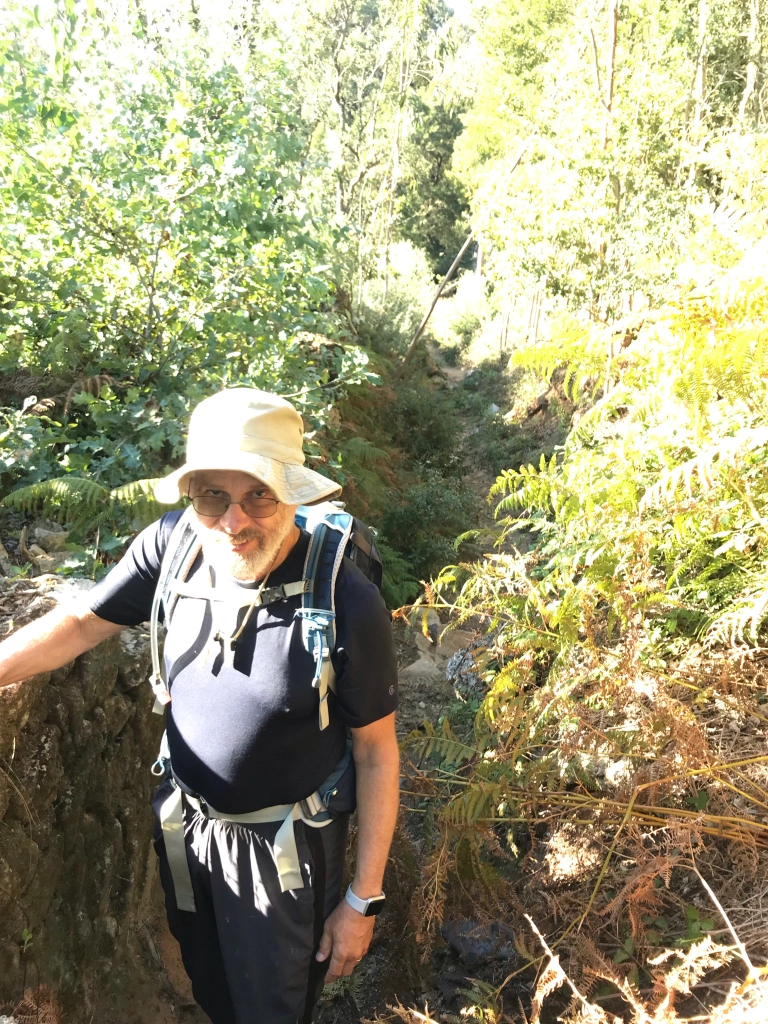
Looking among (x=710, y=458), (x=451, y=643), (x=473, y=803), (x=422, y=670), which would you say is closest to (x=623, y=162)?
(x=451, y=643)

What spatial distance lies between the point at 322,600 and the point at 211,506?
1.33ft

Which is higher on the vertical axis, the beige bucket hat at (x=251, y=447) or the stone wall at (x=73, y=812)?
the beige bucket hat at (x=251, y=447)

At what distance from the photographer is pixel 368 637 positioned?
6.04 ft

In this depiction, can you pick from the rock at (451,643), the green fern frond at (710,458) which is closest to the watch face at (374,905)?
the green fern frond at (710,458)

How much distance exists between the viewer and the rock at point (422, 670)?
6051 mm

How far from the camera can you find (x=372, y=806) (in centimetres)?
197

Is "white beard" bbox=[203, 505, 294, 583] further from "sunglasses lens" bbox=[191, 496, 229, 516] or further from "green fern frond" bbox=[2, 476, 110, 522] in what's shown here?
"green fern frond" bbox=[2, 476, 110, 522]

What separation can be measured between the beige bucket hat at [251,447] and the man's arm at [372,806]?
680 mm

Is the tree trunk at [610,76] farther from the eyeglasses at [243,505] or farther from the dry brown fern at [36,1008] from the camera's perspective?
the dry brown fern at [36,1008]

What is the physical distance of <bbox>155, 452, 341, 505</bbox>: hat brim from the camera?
1.84 meters

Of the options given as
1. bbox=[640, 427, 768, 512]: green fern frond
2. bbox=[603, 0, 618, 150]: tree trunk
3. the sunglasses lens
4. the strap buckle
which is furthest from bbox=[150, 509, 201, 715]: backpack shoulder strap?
bbox=[603, 0, 618, 150]: tree trunk

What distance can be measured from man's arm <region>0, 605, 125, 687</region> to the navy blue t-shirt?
308 mm

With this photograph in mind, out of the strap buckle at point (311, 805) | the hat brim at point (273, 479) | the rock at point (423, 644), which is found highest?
the hat brim at point (273, 479)

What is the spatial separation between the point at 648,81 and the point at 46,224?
8.96 m
